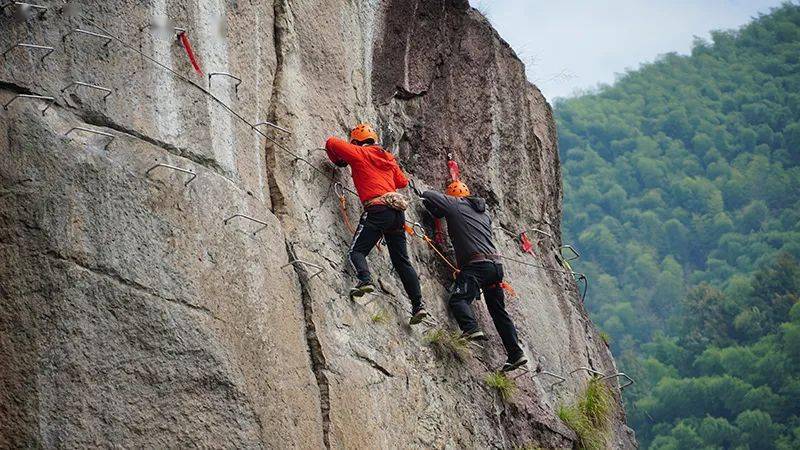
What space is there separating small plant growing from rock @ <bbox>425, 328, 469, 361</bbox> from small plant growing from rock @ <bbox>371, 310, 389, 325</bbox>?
2.29 ft

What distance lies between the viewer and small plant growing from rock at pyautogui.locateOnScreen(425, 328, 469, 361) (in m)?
11.8

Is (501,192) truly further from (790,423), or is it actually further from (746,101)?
(746,101)

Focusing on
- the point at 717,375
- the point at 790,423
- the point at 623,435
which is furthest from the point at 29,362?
the point at 717,375

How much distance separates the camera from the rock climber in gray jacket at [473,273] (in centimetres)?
1245

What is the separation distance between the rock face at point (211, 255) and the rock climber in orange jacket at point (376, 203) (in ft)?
0.69

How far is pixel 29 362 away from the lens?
782 centimetres

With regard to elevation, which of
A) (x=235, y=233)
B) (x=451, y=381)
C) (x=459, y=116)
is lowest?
(x=451, y=381)

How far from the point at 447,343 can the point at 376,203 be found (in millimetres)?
1782

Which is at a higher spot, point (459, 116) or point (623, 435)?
point (459, 116)

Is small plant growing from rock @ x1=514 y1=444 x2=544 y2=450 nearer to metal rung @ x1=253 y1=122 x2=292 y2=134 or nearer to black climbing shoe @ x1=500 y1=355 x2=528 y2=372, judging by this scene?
black climbing shoe @ x1=500 y1=355 x2=528 y2=372

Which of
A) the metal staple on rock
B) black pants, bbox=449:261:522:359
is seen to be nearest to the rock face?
the metal staple on rock

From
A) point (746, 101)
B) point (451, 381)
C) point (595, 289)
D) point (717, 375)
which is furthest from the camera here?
point (746, 101)

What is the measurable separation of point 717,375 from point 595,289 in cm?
2569

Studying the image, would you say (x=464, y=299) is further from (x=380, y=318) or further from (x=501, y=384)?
(x=380, y=318)
